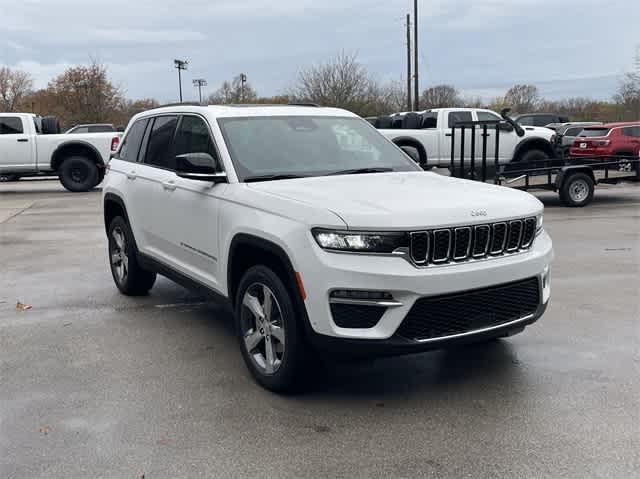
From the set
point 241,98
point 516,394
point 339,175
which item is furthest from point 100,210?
point 241,98

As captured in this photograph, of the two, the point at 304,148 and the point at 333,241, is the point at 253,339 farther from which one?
the point at 304,148

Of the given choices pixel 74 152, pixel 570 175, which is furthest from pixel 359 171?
pixel 74 152

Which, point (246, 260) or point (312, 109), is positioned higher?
point (312, 109)

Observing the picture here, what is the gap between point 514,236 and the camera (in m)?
4.24

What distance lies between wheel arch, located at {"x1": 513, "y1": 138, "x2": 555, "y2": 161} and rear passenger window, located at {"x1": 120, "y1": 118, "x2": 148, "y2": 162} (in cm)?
1228

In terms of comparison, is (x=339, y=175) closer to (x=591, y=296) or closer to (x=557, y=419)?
(x=557, y=419)

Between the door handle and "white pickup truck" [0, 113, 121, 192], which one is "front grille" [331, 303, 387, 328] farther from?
"white pickup truck" [0, 113, 121, 192]

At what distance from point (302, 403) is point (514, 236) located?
5.37 ft

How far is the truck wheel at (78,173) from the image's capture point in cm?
1933

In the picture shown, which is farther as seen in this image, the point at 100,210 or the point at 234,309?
the point at 100,210

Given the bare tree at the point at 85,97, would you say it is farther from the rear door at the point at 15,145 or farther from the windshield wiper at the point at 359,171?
the windshield wiper at the point at 359,171

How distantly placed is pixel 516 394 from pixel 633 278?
3850 millimetres

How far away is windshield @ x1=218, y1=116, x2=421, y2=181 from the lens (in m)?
4.94

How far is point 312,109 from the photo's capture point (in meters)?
5.88
